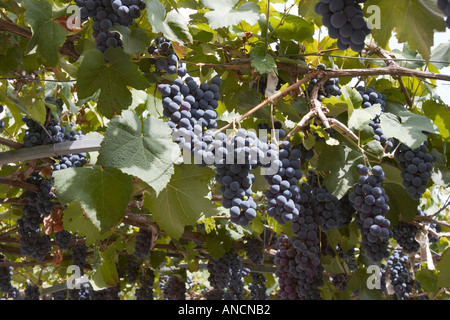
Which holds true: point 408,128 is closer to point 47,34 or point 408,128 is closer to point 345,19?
point 345,19

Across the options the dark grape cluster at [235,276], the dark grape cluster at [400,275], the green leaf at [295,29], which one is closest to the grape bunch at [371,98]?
the green leaf at [295,29]

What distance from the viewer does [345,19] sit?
4.16 ft

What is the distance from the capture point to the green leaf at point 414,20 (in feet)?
4.62

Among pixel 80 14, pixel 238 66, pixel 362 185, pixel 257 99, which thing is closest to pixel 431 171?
pixel 362 185

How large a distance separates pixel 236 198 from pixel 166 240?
255 centimetres

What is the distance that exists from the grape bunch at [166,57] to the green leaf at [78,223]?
82 cm

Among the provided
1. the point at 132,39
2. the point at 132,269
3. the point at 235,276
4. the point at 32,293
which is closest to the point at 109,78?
the point at 132,39

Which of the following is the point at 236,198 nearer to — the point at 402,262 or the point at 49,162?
the point at 49,162

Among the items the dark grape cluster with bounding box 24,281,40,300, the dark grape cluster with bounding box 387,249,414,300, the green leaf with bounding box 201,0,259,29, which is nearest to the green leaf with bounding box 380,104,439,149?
the green leaf with bounding box 201,0,259,29

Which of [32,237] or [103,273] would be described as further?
[32,237]

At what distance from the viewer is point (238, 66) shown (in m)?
2.12

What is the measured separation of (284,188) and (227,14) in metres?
0.73

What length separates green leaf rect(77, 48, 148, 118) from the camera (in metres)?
1.75

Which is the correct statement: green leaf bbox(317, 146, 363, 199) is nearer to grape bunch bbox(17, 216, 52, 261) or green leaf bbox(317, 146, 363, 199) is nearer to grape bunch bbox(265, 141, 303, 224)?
grape bunch bbox(265, 141, 303, 224)
